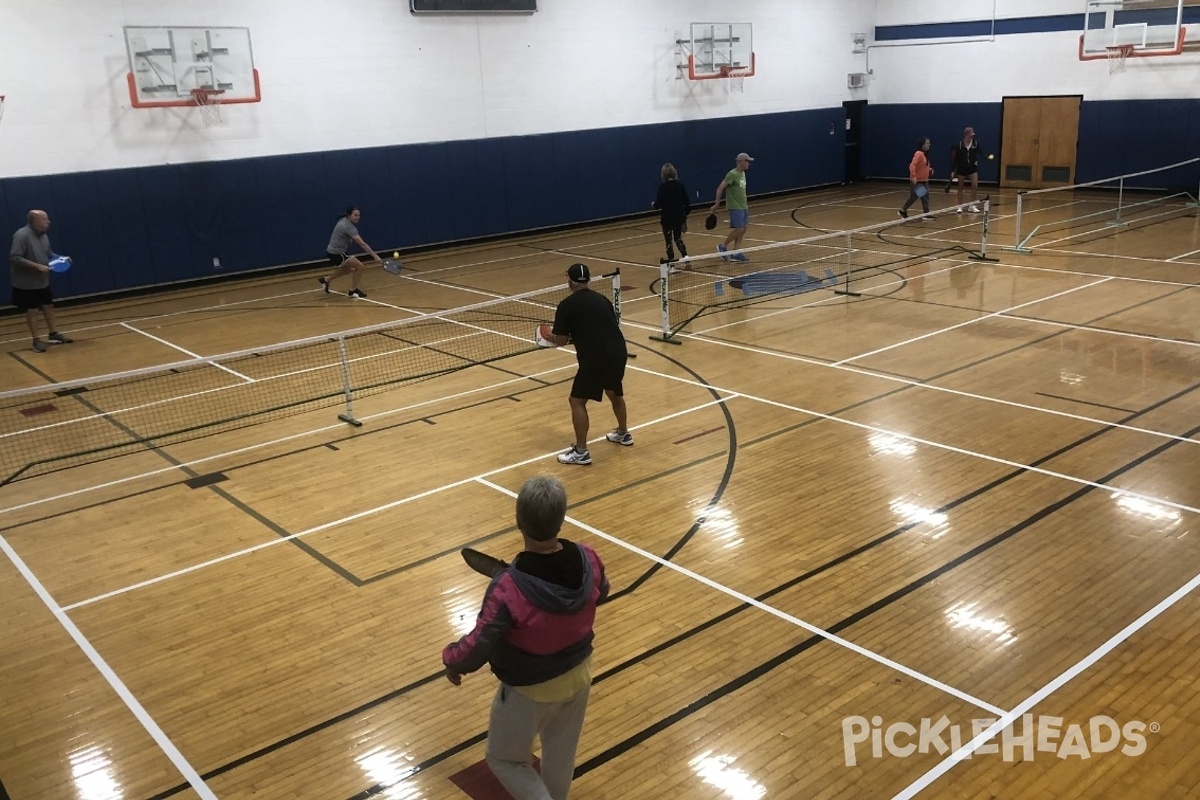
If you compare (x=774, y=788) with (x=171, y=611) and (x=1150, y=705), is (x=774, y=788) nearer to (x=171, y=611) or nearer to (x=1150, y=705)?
(x=1150, y=705)

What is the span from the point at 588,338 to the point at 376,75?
51.5ft

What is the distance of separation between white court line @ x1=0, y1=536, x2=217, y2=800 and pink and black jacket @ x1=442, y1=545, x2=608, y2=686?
2.33 metres

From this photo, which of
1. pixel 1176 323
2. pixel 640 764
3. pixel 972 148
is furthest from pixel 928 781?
pixel 972 148

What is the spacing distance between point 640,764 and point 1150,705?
9.77 ft

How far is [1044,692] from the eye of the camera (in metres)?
5.74

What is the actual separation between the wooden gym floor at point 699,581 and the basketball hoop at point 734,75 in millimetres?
16769

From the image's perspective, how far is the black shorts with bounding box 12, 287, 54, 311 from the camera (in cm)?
1505

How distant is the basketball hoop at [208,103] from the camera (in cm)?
1983

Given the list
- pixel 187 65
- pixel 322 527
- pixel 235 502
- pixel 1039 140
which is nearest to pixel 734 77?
pixel 1039 140

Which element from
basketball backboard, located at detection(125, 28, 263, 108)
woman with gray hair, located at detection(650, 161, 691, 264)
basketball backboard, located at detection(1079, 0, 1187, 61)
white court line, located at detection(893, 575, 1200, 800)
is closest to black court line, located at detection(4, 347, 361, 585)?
white court line, located at detection(893, 575, 1200, 800)

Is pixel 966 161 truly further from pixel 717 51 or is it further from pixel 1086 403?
pixel 1086 403

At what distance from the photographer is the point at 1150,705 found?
5.58 m

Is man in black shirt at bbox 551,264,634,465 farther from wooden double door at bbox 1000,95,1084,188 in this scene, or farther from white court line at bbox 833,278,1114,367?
wooden double door at bbox 1000,95,1084,188

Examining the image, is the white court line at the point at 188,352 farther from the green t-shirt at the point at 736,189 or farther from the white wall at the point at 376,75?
the green t-shirt at the point at 736,189
